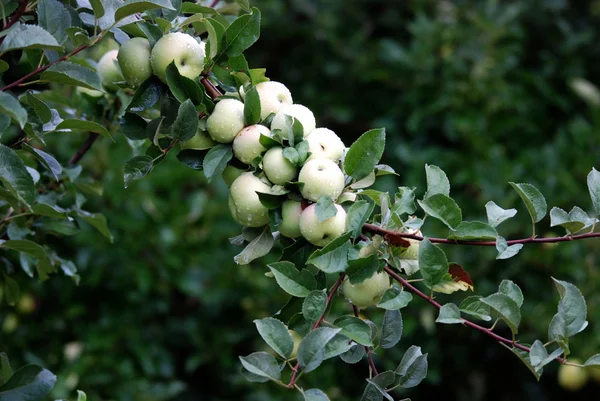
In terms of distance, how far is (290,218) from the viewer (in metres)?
0.72

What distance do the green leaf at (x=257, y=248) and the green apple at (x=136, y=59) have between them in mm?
210

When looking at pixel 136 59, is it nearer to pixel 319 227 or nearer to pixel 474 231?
pixel 319 227

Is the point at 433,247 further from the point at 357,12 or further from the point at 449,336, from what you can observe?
the point at 357,12

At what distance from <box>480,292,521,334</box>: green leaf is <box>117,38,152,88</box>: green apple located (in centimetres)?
42

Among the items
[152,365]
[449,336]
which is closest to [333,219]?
[152,365]

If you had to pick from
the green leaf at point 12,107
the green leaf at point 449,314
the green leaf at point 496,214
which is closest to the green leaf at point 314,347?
the green leaf at point 449,314

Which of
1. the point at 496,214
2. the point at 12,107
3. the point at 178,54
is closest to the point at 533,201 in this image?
the point at 496,214

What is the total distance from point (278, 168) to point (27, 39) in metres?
0.26

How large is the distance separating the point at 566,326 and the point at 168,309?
133 centimetres

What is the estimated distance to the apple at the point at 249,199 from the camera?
72 cm

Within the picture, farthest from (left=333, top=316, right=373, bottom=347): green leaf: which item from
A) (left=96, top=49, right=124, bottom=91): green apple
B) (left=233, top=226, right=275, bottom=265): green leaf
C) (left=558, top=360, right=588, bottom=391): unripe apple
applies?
(left=558, top=360, right=588, bottom=391): unripe apple

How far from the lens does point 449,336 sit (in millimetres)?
2064

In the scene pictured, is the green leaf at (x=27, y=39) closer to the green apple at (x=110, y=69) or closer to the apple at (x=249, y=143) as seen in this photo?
the apple at (x=249, y=143)

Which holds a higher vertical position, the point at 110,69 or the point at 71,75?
the point at 71,75
